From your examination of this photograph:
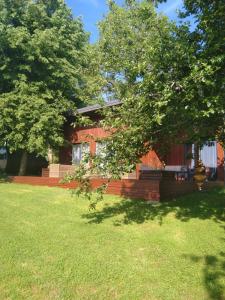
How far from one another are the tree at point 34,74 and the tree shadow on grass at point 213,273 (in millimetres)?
13187

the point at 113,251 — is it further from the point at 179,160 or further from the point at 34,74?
the point at 34,74

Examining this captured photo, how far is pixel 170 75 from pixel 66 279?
16.3ft


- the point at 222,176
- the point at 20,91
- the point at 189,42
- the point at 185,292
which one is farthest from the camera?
the point at 20,91

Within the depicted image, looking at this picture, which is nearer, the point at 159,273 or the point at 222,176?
the point at 159,273

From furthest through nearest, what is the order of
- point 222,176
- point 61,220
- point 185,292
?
point 222,176, point 61,220, point 185,292

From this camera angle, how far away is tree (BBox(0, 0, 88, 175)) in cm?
1981

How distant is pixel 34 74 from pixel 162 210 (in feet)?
47.6

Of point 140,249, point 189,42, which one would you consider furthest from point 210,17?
point 140,249

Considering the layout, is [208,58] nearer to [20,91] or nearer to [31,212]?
[31,212]

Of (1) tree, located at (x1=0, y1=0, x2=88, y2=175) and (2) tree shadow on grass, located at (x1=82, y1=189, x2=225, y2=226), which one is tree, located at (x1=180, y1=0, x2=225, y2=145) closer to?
(2) tree shadow on grass, located at (x1=82, y1=189, x2=225, y2=226)

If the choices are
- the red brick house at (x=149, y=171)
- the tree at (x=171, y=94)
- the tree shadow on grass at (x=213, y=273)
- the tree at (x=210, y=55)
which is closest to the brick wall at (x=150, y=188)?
the red brick house at (x=149, y=171)

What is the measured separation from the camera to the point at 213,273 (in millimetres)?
6922

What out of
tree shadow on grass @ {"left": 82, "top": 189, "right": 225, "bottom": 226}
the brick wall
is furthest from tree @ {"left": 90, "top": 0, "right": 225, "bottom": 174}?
the brick wall

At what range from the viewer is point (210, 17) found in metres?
8.48
